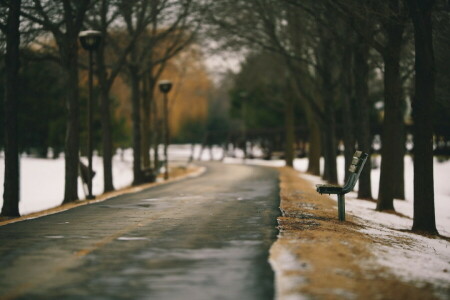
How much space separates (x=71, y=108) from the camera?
20.2 meters

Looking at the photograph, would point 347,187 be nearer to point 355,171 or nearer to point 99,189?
point 355,171

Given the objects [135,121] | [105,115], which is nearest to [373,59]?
[105,115]

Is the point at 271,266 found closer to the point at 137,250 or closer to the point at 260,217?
the point at 137,250

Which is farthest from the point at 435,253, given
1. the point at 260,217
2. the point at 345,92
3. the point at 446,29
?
the point at 345,92

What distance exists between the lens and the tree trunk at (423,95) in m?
13.0

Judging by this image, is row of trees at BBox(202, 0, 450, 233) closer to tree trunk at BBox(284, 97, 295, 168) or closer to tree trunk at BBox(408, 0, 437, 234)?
tree trunk at BBox(408, 0, 437, 234)

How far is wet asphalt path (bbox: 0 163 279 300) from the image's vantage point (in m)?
6.50

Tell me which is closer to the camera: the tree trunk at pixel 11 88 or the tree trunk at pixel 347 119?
the tree trunk at pixel 11 88

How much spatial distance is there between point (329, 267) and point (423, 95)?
6.67 m

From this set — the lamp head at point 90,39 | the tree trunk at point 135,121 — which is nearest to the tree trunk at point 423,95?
the lamp head at point 90,39

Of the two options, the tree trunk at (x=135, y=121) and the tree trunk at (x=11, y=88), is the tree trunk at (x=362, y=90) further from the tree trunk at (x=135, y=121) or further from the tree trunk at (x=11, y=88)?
the tree trunk at (x=135, y=121)

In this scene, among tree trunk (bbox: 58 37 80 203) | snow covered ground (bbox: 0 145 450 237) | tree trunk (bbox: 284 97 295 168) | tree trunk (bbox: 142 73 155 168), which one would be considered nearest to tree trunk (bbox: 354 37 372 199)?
snow covered ground (bbox: 0 145 450 237)

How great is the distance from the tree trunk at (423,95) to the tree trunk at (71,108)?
10.2 meters

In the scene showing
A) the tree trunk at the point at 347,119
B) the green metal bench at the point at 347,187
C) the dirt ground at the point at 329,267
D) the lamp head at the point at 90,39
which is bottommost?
the dirt ground at the point at 329,267
